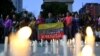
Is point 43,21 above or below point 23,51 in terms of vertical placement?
below

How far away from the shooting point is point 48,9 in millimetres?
106000

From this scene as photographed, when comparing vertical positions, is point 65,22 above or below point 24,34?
below

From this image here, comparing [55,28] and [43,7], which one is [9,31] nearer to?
[55,28]

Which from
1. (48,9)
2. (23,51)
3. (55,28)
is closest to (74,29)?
(55,28)

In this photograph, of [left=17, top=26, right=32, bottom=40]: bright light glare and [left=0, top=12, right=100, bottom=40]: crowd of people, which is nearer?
[left=17, top=26, right=32, bottom=40]: bright light glare

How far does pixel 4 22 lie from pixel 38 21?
2.58 meters

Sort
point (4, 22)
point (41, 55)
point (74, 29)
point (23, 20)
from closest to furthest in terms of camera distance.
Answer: point (41, 55) → point (23, 20) → point (74, 29) → point (4, 22)

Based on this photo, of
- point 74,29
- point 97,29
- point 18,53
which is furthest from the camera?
point 97,29

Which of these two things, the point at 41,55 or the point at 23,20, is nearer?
the point at 41,55

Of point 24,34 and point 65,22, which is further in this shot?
point 65,22

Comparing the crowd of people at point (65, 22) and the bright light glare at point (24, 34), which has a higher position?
the bright light glare at point (24, 34)

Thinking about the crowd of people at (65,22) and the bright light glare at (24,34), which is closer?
the bright light glare at (24,34)

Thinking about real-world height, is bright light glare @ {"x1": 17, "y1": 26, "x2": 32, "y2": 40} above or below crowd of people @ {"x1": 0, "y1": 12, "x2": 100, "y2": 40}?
above

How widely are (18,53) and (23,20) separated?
16613 mm
